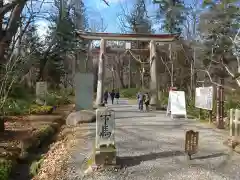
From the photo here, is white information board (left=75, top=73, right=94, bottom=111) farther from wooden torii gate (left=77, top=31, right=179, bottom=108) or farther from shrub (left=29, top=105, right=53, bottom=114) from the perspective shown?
wooden torii gate (left=77, top=31, right=179, bottom=108)

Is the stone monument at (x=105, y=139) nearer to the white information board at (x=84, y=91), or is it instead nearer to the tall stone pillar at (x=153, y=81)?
the white information board at (x=84, y=91)

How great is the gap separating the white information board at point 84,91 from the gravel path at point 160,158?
656cm

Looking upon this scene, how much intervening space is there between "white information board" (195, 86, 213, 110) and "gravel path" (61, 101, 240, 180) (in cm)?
206

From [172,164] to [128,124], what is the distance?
6396mm

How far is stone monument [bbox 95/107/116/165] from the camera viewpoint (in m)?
6.84

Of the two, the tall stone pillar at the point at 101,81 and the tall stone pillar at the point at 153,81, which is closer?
the tall stone pillar at the point at 101,81

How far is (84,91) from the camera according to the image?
59.8 feet

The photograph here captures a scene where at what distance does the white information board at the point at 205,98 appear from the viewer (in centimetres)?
1345

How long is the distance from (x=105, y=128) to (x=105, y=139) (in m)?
0.24

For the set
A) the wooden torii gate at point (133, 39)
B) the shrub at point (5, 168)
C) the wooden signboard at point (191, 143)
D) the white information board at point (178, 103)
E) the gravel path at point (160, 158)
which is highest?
the wooden torii gate at point (133, 39)

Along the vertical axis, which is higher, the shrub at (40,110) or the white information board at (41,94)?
the white information board at (41,94)

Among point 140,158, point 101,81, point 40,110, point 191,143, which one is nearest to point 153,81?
point 101,81

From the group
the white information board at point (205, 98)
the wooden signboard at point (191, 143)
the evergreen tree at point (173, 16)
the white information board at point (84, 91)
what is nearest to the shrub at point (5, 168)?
the wooden signboard at point (191, 143)

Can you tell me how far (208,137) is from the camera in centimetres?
1066
